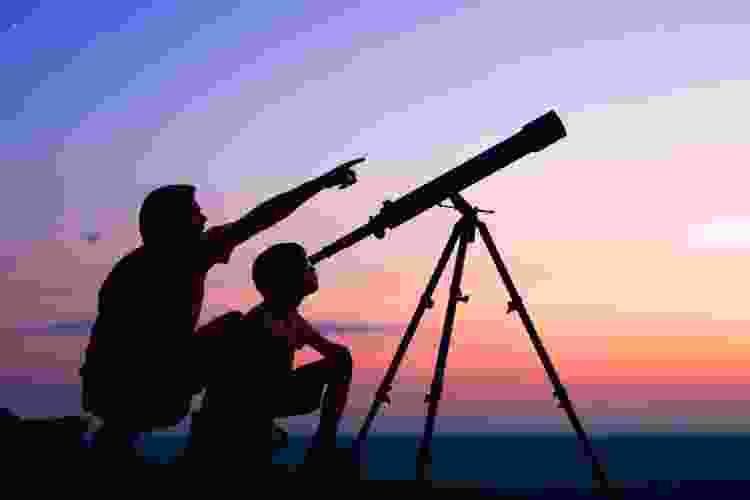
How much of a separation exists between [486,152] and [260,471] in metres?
4.36

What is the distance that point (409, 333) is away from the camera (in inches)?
440

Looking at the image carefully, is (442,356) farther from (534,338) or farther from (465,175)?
(465,175)

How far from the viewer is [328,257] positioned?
11164 mm

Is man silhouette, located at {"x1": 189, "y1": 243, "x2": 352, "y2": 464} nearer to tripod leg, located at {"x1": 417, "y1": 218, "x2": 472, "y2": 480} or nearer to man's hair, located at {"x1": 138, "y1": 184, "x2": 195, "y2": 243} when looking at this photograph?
man's hair, located at {"x1": 138, "y1": 184, "x2": 195, "y2": 243}

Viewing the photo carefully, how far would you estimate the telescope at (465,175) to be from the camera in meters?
11.2

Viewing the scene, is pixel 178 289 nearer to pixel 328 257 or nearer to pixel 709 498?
pixel 328 257

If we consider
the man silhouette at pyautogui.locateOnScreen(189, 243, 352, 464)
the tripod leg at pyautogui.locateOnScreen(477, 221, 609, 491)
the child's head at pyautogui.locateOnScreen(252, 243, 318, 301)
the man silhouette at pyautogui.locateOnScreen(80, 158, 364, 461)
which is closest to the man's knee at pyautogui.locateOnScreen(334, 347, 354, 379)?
the man silhouette at pyautogui.locateOnScreen(189, 243, 352, 464)

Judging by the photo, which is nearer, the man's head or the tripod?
the man's head

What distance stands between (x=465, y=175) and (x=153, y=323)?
13.5 ft

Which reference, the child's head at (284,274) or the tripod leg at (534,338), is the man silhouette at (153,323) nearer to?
the child's head at (284,274)

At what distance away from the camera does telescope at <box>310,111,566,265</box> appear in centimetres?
1117

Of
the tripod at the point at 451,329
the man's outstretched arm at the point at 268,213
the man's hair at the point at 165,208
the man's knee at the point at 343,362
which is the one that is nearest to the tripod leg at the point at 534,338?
the tripod at the point at 451,329

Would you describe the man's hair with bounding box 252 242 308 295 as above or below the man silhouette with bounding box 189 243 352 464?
above

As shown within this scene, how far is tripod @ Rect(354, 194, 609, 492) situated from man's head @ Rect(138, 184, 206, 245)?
10.9 ft
